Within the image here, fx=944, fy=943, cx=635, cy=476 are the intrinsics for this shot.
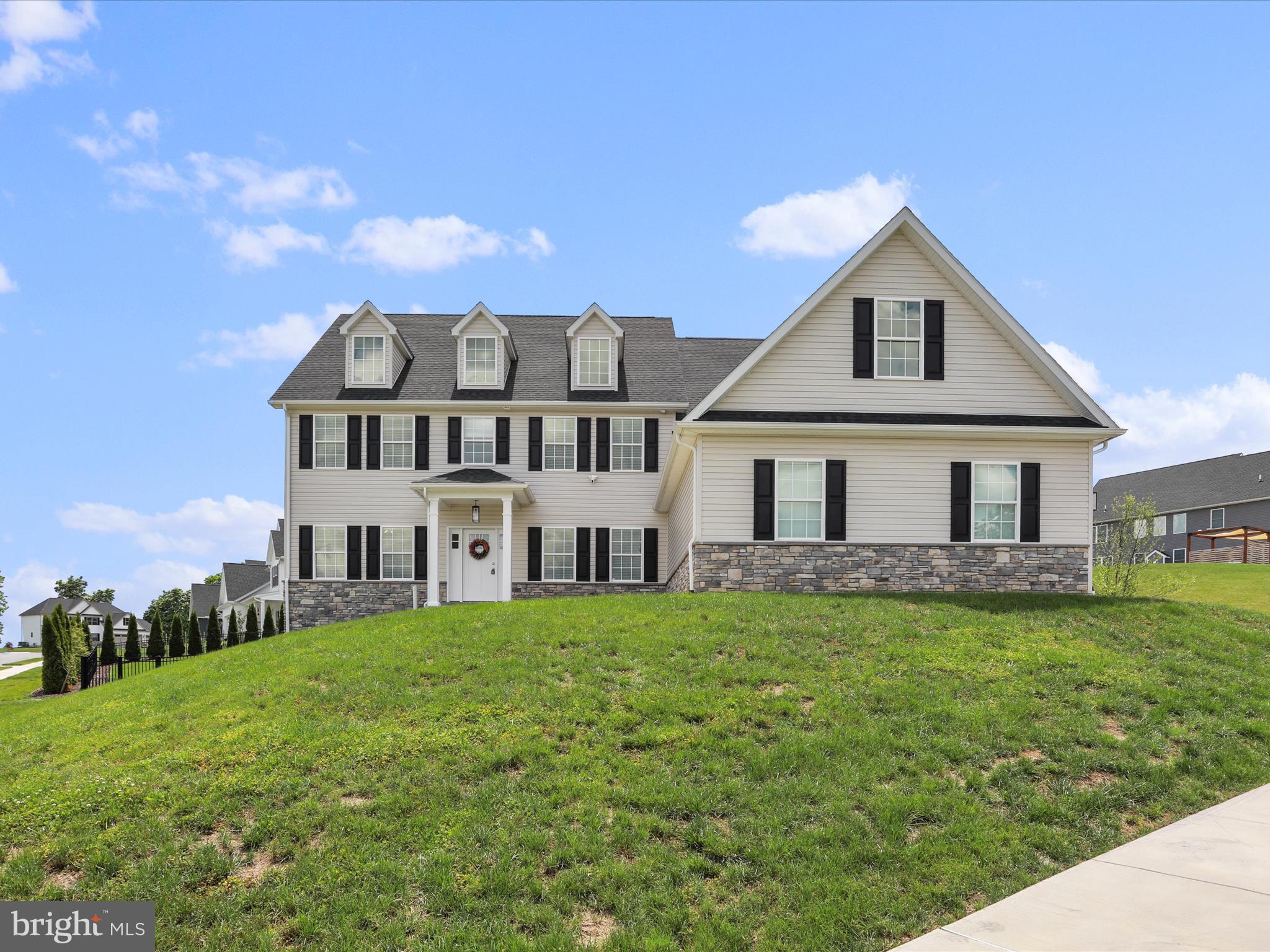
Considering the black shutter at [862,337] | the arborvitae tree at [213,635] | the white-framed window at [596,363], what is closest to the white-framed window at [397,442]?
the white-framed window at [596,363]

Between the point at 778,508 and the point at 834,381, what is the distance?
2.77 meters

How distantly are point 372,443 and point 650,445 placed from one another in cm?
760

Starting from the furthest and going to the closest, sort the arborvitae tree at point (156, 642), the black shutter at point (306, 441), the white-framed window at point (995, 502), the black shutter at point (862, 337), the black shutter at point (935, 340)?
the arborvitae tree at point (156, 642) < the black shutter at point (306, 441) < the black shutter at point (935, 340) < the black shutter at point (862, 337) < the white-framed window at point (995, 502)

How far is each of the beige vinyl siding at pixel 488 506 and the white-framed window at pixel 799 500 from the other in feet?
25.9

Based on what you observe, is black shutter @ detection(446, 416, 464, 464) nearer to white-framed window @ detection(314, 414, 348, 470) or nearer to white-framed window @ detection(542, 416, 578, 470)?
white-framed window @ detection(542, 416, 578, 470)

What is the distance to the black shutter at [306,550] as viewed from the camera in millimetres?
25578

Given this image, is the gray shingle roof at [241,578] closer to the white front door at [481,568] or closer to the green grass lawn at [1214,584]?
the white front door at [481,568]

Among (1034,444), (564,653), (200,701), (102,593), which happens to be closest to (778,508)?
(1034,444)

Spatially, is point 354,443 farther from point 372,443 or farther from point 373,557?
point 373,557

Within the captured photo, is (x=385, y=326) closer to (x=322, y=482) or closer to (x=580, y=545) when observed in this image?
(x=322, y=482)

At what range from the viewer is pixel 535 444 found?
25.8 metres

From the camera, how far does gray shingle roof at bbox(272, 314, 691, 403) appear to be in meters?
26.0

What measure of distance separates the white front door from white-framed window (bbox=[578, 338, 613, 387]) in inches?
195

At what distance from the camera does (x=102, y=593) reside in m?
90.9
